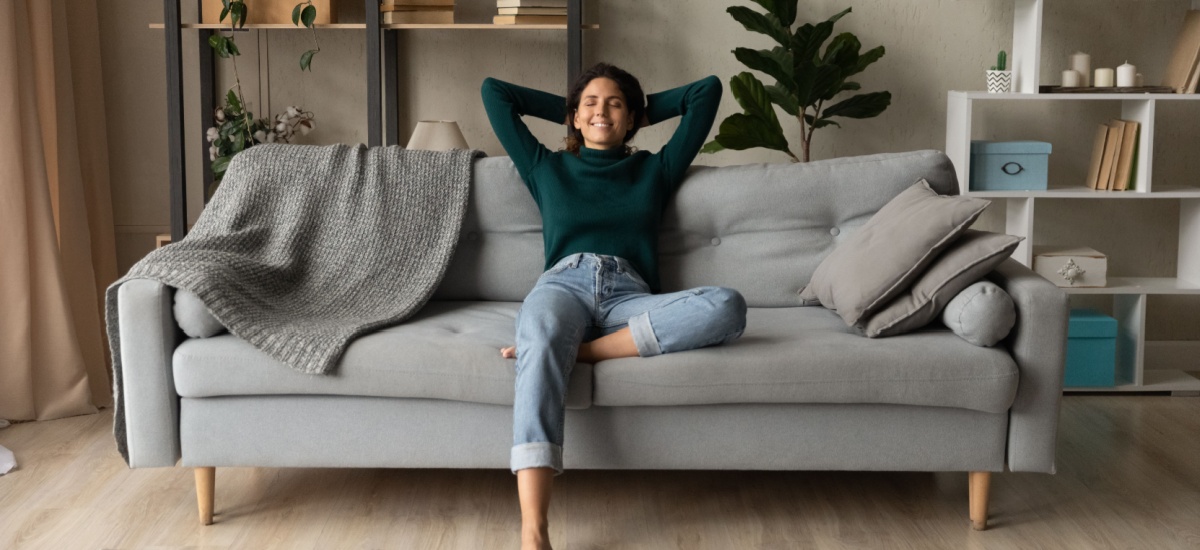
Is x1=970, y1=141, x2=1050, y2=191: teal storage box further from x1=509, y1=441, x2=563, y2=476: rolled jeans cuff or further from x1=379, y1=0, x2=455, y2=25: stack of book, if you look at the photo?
x1=509, y1=441, x2=563, y2=476: rolled jeans cuff

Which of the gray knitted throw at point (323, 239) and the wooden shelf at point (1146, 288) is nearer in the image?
the gray knitted throw at point (323, 239)

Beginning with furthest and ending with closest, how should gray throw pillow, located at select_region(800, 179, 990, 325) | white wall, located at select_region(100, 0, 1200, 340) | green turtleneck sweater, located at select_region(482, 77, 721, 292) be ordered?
white wall, located at select_region(100, 0, 1200, 340) < green turtleneck sweater, located at select_region(482, 77, 721, 292) < gray throw pillow, located at select_region(800, 179, 990, 325)

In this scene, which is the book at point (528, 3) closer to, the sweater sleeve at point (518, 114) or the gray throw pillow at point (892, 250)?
the sweater sleeve at point (518, 114)

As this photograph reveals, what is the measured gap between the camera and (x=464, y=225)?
282 centimetres

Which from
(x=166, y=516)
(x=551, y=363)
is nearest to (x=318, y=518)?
(x=166, y=516)

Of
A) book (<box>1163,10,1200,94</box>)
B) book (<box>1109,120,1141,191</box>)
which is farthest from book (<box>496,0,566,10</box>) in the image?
book (<box>1163,10,1200,94</box>)

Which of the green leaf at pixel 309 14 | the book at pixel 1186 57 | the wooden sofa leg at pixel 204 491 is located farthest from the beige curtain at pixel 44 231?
the book at pixel 1186 57

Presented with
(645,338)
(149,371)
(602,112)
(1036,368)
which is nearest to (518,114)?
(602,112)

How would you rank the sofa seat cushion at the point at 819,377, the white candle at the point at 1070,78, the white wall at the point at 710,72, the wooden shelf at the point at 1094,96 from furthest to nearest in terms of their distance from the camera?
the white wall at the point at 710,72, the white candle at the point at 1070,78, the wooden shelf at the point at 1094,96, the sofa seat cushion at the point at 819,377

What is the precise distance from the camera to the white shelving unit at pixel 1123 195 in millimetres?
3449

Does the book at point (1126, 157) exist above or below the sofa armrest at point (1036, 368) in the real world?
above

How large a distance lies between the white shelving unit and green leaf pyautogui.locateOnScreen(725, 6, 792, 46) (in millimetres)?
579

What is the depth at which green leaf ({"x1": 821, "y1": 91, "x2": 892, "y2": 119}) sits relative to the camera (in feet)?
11.8

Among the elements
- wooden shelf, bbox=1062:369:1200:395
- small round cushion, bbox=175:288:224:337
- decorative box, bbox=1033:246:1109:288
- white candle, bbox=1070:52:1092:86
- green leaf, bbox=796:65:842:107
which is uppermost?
white candle, bbox=1070:52:1092:86
